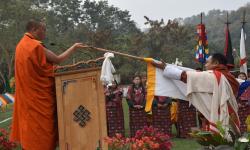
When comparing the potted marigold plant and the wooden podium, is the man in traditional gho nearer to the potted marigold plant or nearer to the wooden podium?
the potted marigold plant

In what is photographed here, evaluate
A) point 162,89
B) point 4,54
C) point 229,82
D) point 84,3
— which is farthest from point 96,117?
point 84,3

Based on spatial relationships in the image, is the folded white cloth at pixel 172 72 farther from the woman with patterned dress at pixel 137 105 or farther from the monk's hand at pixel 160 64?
the woman with patterned dress at pixel 137 105

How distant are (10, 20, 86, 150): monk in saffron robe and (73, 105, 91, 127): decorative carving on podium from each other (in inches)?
12.4

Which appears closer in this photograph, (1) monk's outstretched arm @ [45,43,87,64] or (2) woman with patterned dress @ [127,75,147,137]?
(1) monk's outstretched arm @ [45,43,87,64]

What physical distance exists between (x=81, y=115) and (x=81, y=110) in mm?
58

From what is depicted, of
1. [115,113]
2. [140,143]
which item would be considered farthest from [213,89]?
[115,113]

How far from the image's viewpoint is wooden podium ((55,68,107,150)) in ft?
18.5

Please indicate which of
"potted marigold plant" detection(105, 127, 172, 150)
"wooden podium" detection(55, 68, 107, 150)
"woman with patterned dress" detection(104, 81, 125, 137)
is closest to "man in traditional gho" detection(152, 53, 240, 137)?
"potted marigold plant" detection(105, 127, 172, 150)

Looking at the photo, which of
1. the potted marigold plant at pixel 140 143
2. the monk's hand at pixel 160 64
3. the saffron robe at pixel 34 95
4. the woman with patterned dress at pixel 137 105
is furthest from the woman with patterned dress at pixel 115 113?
the saffron robe at pixel 34 95

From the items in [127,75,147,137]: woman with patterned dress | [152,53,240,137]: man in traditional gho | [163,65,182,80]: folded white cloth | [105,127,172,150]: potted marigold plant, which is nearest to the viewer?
[105,127,172,150]: potted marigold plant

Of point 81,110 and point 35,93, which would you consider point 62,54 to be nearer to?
point 35,93

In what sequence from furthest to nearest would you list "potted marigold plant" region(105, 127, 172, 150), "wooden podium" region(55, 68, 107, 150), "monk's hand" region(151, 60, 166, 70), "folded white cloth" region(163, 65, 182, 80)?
"monk's hand" region(151, 60, 166, 70) → "folded white cloth" region(163, 65, 182, 80) → "wooden podium" region(55, 68, 107, 150) → "potted marigold plant" region(105, 127, 172, 150)

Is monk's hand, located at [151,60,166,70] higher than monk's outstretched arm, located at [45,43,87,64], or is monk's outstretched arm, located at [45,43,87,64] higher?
monk's outstretched arm, located at [45,43,87,64]

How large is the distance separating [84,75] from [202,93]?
5.10 feet
